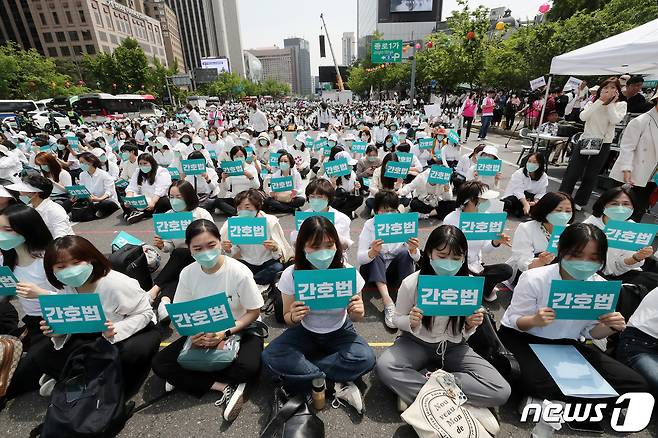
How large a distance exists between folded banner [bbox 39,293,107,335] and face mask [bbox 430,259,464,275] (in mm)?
2406

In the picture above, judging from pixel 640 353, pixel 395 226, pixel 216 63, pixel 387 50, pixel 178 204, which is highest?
pixel 216 63

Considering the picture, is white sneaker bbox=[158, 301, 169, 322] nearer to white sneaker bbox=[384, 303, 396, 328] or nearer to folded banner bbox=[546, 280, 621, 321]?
white sneaker bbox=[384, 303, 396, 328]

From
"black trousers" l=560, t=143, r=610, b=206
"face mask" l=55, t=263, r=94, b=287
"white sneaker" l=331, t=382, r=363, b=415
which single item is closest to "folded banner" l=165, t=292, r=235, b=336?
A: "face mask" l=55, t=263, r=94, b=287

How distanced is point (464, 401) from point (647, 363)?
4.63 feet

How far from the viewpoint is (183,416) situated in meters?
2.57

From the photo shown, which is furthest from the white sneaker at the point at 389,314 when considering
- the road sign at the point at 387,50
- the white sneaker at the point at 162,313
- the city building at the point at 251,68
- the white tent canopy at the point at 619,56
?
the city building at the point at 251,68

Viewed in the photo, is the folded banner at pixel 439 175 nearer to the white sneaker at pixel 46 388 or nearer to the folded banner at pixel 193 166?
the folded banner at pixel 193 166

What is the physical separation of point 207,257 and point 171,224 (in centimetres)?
159

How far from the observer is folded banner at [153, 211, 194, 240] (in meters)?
3.83

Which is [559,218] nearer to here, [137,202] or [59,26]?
[137,202]

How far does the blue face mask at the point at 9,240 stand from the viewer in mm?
2867

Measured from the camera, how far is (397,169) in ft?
19.2

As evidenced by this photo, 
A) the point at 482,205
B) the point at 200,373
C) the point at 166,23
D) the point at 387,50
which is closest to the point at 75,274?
the point at 200,373

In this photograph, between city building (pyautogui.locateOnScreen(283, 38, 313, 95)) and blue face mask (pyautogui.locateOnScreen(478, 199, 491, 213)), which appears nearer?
blue face mask (pyautogui.locateOnScreen(478, 199, 491, 213))
